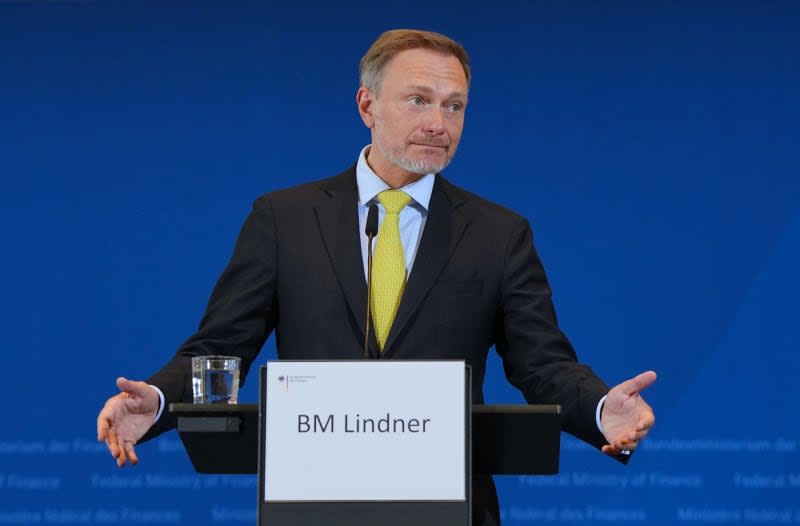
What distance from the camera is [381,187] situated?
8.59 feet

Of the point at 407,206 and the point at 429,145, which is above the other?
the point at 429,145

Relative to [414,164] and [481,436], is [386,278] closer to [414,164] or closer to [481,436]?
[414,164]

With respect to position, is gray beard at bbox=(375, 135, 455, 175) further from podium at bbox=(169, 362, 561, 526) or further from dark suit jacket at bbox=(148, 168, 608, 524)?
podium at bbox=(169, 362, 561, 526)

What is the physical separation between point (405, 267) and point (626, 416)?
632 mm

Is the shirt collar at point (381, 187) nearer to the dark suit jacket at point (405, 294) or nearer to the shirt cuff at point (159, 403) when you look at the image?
the dark suit jacket at point (405, 294)

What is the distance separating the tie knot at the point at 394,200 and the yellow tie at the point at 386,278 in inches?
1.8

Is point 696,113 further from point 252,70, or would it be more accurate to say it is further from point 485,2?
point 252,70

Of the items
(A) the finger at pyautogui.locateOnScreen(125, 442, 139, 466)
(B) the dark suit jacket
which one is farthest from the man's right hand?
(B) the dark suit jacket

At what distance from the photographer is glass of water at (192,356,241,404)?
76.4 inches

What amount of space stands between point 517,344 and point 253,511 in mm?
2105

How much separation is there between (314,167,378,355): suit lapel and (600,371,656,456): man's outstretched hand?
531 millimetres

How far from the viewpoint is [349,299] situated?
242 cm

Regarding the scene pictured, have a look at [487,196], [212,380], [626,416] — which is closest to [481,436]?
[626,416]

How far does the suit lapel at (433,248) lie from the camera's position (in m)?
2.40
